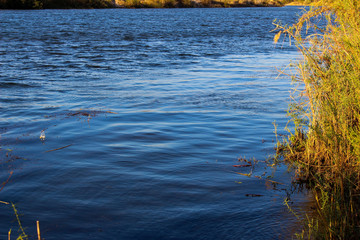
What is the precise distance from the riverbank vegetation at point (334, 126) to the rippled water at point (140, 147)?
48 centimetres

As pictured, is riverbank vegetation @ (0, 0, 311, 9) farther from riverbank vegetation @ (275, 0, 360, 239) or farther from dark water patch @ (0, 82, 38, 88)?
riverbank vegetation @ (275, 0, 360, 239)

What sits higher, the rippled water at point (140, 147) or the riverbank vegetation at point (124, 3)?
the riverbank vegetation at point (124, 3)

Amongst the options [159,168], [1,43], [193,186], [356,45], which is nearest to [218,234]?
[193,186]

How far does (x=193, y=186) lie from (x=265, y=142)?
2.34m

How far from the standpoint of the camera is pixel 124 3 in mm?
74750

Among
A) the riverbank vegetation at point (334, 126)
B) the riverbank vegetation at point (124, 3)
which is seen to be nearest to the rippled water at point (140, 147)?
the riverbank vegetation at point (334, 126)

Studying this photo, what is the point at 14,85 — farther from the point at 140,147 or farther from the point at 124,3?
the point at 124,3

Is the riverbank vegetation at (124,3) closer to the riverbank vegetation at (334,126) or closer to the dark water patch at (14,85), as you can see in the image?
the dark water patch at (14,85)

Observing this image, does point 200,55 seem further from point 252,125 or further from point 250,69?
point 252,125

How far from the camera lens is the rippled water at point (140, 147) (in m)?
5.15

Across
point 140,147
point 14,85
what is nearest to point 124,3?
point 14,85

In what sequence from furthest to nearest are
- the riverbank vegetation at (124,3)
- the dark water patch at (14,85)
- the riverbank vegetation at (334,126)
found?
the riverbank vegetation at (124,3), the dark water patch at (14,85), the riverbank vegetation at (334,126)

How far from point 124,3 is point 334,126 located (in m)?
72.8

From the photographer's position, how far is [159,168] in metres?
6.82
